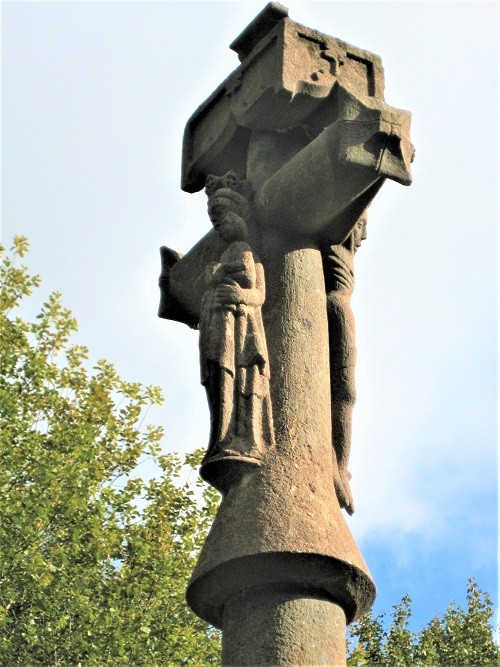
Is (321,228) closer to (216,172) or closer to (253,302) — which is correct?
(253,302)

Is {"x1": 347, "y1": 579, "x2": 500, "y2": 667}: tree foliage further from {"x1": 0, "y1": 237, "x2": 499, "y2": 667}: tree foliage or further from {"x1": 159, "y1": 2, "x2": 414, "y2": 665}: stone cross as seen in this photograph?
{"x1": 159, "y1": 2, "x2": 414, "y2": 665}: stone cross

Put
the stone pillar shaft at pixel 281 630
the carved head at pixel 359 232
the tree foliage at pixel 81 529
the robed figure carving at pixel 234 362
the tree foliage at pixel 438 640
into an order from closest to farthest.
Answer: the stone pillar shaft at pixel 281 630
the robed figure carving at pixel 234 362
the carved head at pixel 359 232
the tree foliage at pixel 81 529
the tree foliage at pixel 438 640

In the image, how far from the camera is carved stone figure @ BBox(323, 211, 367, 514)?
546cm

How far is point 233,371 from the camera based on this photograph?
523cm

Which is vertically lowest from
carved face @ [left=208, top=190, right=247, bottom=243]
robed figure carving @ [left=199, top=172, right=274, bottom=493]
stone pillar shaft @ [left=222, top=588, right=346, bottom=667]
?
stone pillar shaft @ [left=222, top=588, right=346, bottom=667]

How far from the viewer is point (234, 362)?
5.25m

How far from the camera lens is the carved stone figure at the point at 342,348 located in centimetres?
546

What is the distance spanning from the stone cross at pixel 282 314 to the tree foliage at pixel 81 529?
274 inches

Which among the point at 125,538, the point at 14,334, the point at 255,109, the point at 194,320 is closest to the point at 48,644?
the point at 125,538

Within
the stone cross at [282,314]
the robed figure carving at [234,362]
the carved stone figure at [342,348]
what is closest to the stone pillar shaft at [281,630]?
the stone cross at [282,314]

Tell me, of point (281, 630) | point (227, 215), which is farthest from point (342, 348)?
point (281, 630)

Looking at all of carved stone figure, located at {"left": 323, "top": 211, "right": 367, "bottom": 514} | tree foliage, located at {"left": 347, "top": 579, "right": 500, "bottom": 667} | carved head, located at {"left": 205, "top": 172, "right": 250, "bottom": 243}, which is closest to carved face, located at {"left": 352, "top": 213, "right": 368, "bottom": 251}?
carved stone figure, located at {"left": 323, "top": 211, "right": 367, "bottom": 514}

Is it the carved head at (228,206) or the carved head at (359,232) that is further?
the carved head at (359,232)

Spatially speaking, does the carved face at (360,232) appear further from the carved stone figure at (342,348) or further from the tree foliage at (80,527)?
the tree foliage at (80,527)
